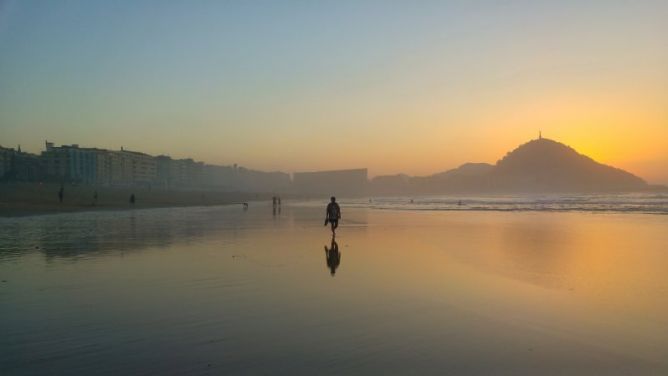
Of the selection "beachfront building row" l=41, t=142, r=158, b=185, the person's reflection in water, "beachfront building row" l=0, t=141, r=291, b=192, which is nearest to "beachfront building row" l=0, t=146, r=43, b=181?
"beachfront building row" l=0, t=141, r=291, b=192

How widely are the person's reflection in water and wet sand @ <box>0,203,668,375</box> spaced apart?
188 mm

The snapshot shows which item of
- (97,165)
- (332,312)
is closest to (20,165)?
(97,165)

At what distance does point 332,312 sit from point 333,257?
7.00m

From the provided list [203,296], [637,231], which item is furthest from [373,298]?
[637,231]

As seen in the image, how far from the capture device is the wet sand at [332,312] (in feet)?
19.5

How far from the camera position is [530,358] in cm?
609

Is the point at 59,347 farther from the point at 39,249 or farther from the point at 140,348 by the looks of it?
the point at 39,249

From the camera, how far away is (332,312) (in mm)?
8289

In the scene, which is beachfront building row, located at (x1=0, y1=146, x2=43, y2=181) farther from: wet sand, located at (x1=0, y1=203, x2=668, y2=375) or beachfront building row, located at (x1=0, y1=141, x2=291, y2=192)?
wet sand, located at (x1=0, y1=203, x2=668, y2=375)

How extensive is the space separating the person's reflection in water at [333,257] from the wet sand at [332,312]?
0.62 feet

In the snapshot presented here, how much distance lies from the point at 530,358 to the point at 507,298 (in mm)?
3634

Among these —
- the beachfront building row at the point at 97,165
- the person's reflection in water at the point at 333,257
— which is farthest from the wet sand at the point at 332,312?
the beachfront building row at the point at 97,165

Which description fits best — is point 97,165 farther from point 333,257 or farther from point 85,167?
point 333,257

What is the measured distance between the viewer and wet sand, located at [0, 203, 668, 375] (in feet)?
19.5
